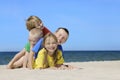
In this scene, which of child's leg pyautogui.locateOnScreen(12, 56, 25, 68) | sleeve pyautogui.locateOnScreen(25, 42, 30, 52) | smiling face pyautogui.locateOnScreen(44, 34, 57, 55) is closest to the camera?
smiling face pyautogui.locateOnScreen(44, 34, 57, 55)

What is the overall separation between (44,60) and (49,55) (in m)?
0.14

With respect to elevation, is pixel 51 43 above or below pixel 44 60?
above

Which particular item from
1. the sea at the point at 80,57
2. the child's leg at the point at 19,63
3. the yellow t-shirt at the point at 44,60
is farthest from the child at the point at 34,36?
the sea at the point at 80,57

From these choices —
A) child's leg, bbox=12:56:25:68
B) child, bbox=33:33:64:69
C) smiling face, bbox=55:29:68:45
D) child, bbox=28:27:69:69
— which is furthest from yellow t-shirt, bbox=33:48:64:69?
child's leg, bbox=12:56:25:68

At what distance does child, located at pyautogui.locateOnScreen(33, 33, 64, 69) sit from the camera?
29.1 feet

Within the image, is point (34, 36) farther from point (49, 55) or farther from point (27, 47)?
point (49, 55)

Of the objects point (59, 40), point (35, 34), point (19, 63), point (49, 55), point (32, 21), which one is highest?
point (32, 21)

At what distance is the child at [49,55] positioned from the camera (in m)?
8.86

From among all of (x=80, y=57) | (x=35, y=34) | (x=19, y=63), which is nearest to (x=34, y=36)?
(x=35, y=34)

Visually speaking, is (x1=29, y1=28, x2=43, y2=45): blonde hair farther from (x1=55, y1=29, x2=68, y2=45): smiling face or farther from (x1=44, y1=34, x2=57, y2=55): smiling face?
(x1=55, y1=29, x2=68, y2=45): smiling face

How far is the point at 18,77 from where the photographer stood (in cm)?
750

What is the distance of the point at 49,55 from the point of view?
8.98m

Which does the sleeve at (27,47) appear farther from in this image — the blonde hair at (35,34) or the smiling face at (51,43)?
the smiling face at (51,43)

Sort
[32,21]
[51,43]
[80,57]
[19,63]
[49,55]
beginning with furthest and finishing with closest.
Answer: [80,57]
[19,63]
[32,21]
[49,55]
[51,43]
